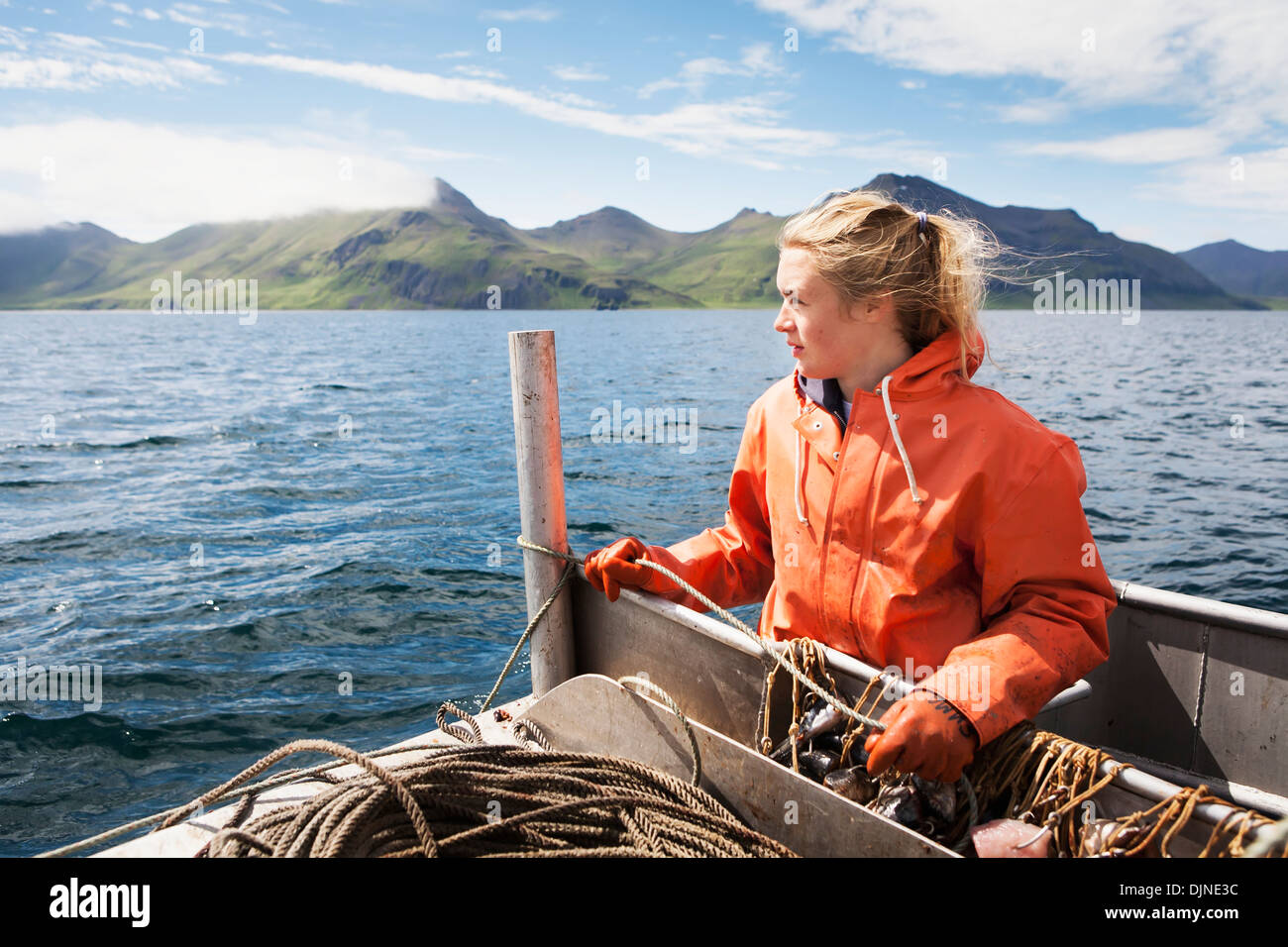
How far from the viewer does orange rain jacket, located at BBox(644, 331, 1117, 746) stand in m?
2.97

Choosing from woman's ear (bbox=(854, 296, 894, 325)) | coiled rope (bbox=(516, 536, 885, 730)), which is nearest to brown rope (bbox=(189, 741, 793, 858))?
coiled rope (bbox=(516, 536, 885, 730))

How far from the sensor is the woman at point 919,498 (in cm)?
293

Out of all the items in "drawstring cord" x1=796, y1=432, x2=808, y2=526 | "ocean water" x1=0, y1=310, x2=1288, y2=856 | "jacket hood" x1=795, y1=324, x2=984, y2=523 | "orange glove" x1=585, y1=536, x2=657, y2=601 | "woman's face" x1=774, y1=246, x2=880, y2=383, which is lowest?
"ocean water" x1=0, y1=310, x2=1288, y2=856

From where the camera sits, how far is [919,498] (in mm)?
3170

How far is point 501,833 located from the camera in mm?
3186

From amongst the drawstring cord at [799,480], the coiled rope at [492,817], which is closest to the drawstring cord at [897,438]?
the drawstring cord at [799,480]

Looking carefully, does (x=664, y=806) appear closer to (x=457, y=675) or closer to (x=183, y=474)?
(x=457, y=675)

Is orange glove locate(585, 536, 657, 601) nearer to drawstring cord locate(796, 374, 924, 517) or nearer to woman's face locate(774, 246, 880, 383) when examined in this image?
drawstring cord locate(796, 374, 924, 517)

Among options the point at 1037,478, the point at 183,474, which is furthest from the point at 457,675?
the point at 183,474

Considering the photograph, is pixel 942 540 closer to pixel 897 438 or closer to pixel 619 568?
pixel 897 438

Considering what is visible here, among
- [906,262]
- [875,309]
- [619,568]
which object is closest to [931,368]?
[875,309]

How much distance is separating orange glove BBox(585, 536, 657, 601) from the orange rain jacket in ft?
2.34

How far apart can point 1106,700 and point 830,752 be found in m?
2.24
